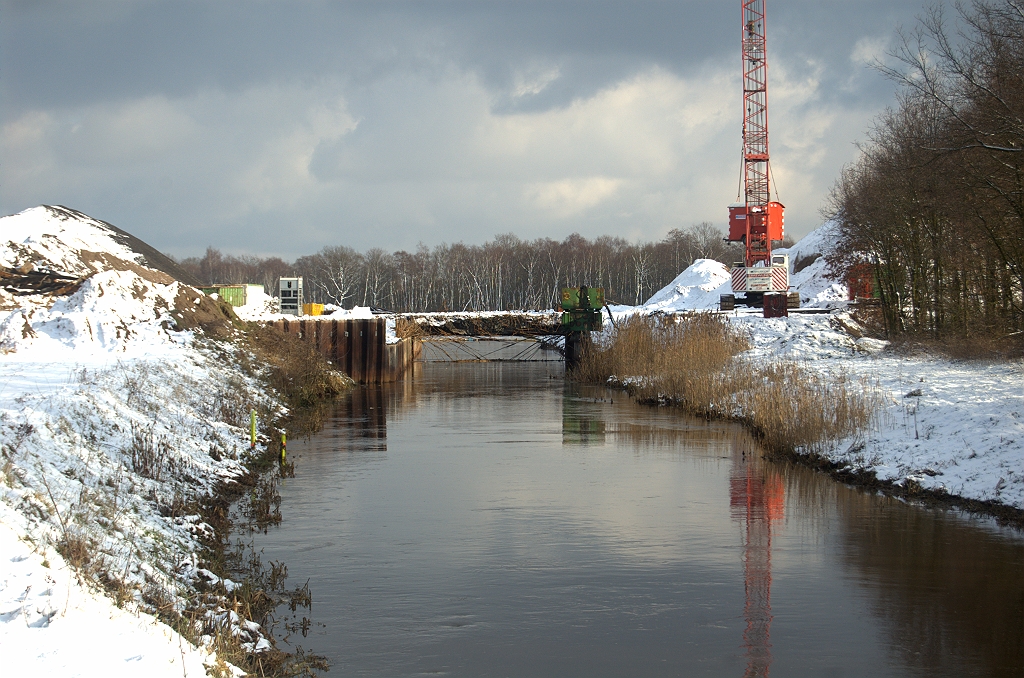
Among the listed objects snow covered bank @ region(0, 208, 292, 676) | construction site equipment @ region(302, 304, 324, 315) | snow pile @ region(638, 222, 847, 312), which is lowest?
snow covered bank @ region(0, 208, 292, 676)

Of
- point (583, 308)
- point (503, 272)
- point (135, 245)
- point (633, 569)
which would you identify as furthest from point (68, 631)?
point (503, 272)

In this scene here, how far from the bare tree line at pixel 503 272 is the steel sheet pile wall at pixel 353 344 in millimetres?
67047

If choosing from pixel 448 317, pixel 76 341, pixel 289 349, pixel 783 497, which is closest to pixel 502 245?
pixel 448 317

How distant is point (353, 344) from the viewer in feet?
139

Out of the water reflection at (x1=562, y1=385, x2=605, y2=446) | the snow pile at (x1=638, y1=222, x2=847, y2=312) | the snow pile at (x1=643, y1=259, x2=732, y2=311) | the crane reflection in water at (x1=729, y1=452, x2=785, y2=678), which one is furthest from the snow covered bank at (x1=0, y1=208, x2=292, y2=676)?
the snow pile at (x1=643, y1=259, x2=732, y2=311)

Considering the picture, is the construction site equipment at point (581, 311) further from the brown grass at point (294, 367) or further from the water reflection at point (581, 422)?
the brown grass at point (294, 367)

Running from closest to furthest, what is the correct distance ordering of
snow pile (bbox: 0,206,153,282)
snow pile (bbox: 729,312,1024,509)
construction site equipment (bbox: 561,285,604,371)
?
snow pile (bbox: 729,312,1024,509)
snow pile (bbox: 0,206,153,282)
construction site equipment (bbox: 561,285,604,371)

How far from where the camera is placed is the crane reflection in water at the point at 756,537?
354 inches

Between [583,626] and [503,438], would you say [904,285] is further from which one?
[583,626]

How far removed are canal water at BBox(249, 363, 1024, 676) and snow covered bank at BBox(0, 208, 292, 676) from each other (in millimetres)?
1477

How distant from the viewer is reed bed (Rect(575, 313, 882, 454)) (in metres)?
19.3

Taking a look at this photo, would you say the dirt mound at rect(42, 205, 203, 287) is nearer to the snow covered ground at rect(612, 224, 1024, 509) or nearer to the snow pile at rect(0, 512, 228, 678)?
the snow covered ground at rect(612, 224, 1024, 509)

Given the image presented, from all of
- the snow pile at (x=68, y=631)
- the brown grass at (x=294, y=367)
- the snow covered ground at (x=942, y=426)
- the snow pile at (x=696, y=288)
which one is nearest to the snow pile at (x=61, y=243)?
the brown grass at (x=294, y=367)

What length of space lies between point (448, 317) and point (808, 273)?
27.4 metres
